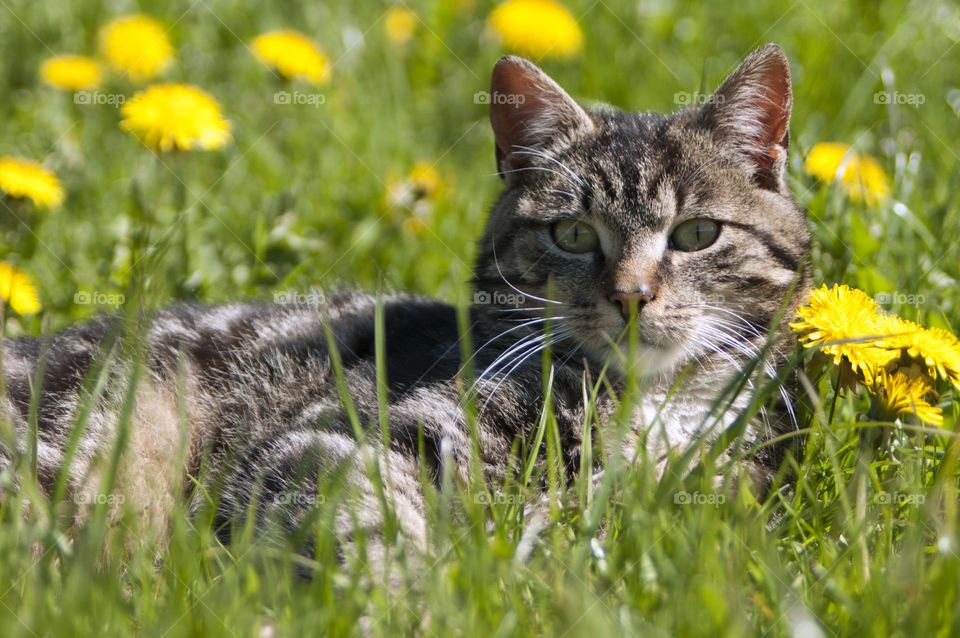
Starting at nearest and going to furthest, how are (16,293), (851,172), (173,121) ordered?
(16,293)
(173,121)
(851,172)

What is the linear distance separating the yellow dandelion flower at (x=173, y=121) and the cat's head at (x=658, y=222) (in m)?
1.10

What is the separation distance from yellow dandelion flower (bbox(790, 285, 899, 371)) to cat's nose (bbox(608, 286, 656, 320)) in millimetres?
336

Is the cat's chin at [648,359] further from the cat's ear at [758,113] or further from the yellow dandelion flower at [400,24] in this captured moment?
the yellow dandelion flower at [400,24]

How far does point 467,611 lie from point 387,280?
83.2 inches

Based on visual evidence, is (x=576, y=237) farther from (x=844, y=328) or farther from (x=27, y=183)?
(x=27, y=183)

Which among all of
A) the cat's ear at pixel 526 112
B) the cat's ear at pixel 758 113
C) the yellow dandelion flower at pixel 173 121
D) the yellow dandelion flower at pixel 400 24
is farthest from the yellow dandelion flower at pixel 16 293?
the yellow dandelion flower at pixel 400 24

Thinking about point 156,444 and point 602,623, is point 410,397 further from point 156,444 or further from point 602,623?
point 602,623

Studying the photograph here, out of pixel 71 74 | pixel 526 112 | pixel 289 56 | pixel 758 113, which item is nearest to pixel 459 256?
pixel 289 56

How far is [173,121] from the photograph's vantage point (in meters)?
3.21

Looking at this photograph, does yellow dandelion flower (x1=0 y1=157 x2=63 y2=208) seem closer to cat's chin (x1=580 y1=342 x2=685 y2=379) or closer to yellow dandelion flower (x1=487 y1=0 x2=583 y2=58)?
cat's chin (x1=580 y1=342 x2=685 y2=379)

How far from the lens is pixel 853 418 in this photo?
8.19 feet

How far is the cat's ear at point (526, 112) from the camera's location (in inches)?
106

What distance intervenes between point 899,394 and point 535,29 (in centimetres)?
298

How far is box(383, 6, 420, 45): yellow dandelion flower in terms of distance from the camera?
5.00m
